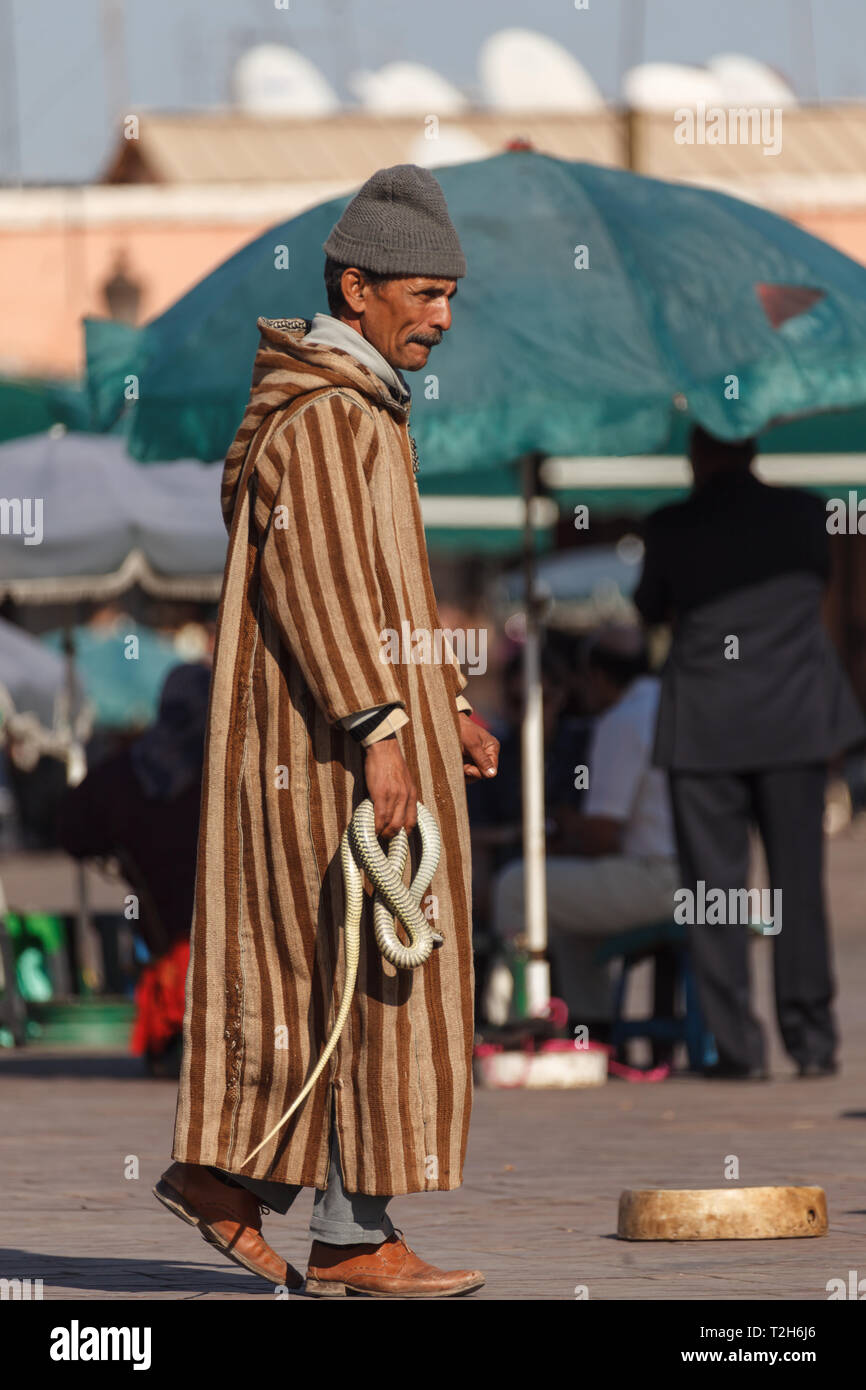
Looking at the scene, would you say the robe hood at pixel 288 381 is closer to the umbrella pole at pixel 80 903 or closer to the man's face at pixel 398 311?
the man's face at pixel 398 311

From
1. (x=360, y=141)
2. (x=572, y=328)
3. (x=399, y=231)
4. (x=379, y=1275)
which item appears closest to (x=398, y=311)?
(x=399, y=231)

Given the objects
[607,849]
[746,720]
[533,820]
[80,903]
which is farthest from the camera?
[80,903]

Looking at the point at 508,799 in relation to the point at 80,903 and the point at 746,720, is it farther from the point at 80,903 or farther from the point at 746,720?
the point at 80,903

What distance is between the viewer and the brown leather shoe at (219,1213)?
4.95m

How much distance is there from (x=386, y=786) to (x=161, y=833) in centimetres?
513

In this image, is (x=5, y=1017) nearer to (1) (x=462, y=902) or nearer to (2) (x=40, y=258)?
(1) (x=462, y=902)

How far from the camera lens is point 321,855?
4.91 m

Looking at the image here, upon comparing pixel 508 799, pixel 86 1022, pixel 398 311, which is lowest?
pixel 86 1022

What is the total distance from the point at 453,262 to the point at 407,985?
130 centimetres

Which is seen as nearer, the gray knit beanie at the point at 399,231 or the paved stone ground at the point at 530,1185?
the gray knit beanie at the point at 399,231

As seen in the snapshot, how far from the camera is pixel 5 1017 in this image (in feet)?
37.8

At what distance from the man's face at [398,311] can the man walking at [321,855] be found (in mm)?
60

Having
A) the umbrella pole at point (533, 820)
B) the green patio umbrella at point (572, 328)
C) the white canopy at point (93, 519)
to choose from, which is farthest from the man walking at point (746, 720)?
the white canopy at point (93, 519)

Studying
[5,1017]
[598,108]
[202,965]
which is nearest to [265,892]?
[202,965]
